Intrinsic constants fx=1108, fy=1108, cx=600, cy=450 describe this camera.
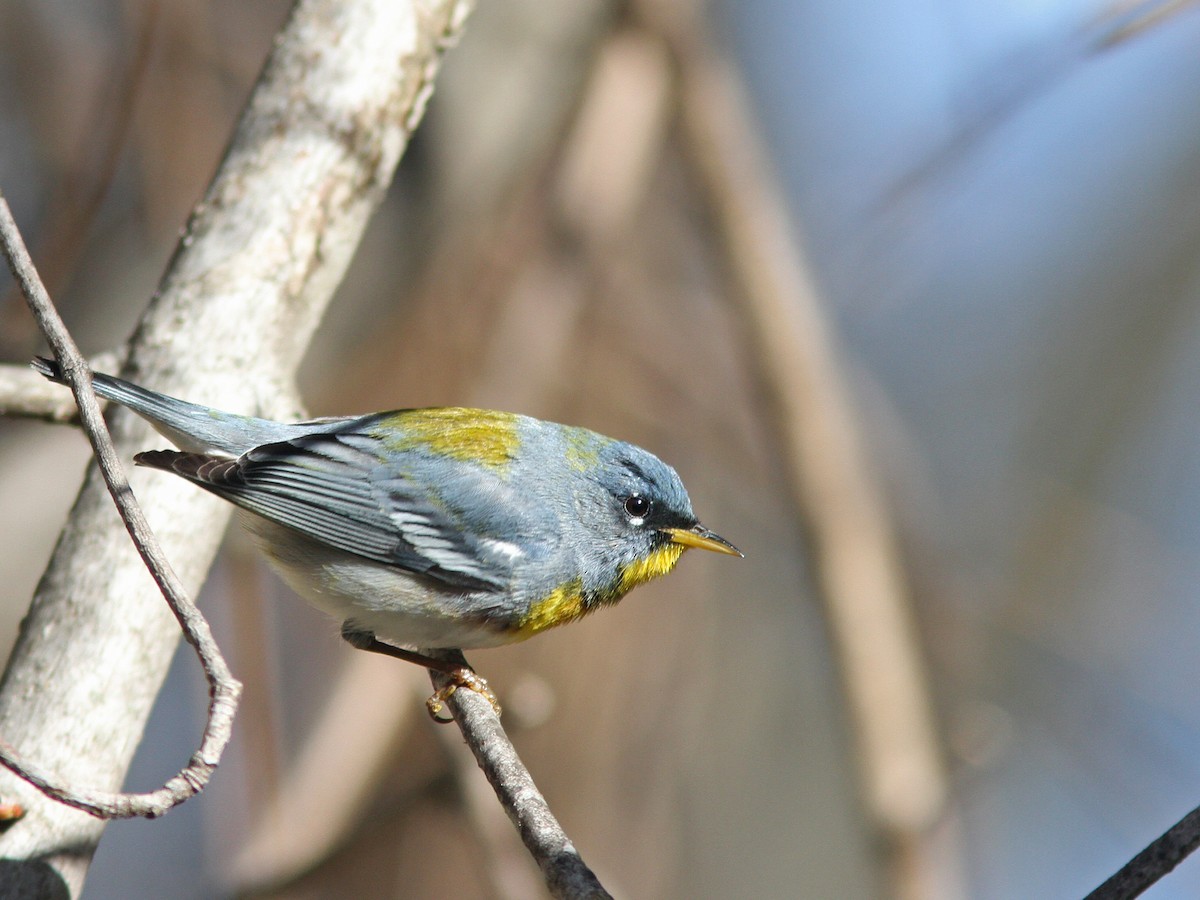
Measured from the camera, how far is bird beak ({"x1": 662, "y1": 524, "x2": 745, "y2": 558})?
323cm

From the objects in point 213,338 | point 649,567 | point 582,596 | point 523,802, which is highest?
point 213,338

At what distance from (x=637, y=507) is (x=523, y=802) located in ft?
4.25

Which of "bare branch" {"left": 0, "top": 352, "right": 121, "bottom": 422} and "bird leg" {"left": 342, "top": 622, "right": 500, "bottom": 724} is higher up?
"bare branch" {"left": 0, "top": 352, "right": 121, "bottom": 422}

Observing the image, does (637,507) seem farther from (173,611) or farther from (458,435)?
(173,611)

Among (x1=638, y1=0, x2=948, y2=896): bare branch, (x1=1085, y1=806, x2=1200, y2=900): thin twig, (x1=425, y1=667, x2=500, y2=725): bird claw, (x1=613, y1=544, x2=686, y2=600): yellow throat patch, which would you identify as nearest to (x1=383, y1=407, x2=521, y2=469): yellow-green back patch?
(x1=613, y1=544, x2=686, y2=600): yellow throat patch

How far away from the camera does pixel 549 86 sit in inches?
188

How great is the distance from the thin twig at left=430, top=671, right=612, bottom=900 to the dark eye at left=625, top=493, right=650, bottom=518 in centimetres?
73

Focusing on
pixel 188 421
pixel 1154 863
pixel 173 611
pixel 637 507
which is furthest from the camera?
pixel 637 507

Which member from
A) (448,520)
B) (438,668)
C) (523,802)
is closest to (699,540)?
(448,520)

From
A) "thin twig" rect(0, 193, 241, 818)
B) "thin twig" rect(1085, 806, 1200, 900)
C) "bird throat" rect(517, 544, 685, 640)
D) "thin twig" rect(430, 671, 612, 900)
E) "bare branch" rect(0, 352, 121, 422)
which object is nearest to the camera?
"thin twig" rect(1085, 806, 1200, 900)

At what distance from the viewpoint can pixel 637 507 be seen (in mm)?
3289

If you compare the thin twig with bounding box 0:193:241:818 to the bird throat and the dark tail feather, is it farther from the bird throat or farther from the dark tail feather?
the bird throat

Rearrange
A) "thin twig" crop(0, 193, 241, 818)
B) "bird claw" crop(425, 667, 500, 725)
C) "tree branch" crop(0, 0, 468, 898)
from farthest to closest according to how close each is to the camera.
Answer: "bird claw" crop(425, 667, 500, 725), "tree branch" crop(0, 0, 468, 898), "thin twig" crop(0, 193, 241, 818)

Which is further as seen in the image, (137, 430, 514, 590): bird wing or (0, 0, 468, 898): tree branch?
(137, 430, 514, 590): bird wing
